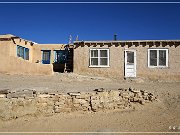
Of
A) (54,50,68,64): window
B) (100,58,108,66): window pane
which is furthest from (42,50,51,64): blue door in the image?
(100,58,108,66): window pane

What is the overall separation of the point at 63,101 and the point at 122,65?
10347 mm

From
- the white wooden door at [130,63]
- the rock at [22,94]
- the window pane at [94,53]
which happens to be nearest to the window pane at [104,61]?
the window pane at [94,53]

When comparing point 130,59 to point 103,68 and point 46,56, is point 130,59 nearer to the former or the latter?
point 103,68

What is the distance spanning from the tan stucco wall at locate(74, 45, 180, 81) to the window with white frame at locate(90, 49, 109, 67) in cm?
35

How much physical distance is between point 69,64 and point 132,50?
6.42 m

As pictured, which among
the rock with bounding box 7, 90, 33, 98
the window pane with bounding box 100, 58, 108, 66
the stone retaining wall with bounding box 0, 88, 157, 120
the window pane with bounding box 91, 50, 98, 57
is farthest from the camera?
the window pane with bounding box 91, 50, 98, 57

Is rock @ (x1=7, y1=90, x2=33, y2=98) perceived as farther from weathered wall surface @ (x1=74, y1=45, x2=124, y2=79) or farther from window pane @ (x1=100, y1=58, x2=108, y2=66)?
window pane @ (x1=100, y1=58, x2=108, y2=66)

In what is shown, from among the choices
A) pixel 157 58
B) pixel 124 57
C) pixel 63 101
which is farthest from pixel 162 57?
pixel 63 101

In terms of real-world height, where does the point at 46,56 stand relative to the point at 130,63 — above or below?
above

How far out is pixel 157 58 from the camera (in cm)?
2322

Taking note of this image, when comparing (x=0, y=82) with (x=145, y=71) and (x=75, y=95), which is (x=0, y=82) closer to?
(x=75, y=95)

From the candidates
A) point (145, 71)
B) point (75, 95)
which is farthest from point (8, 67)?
point (145, 71)

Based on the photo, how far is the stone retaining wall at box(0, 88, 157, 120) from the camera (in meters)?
13.6

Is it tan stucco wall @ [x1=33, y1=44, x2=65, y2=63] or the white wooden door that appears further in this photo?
tan stucco wall @ [x1=33, y1=44, x2=65, y2=63]
